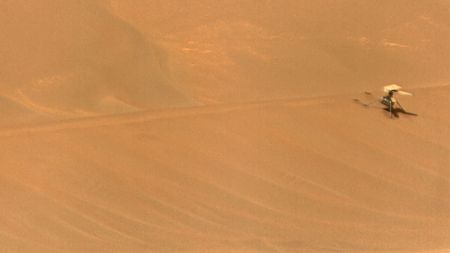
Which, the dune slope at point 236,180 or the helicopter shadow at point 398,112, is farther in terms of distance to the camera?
the helicopter shadow at point 398,112

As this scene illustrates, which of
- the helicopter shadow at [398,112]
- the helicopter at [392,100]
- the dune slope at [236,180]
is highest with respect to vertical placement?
the helicopter at [392,100]

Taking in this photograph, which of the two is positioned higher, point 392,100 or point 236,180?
point 392,100

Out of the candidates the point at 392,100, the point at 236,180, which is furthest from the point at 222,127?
the point at 392,100

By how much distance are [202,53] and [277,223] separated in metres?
1.63

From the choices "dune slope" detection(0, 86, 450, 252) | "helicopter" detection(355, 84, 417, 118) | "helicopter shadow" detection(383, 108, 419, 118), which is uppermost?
"helicopter" detection(355, 84, 417, 118)

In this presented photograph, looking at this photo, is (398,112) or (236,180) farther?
(398,112)

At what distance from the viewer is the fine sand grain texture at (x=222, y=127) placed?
420 centimetres

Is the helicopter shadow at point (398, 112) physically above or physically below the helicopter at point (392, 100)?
Result: below

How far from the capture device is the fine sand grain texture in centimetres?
420

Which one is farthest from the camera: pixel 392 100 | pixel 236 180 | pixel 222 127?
pixel 392 100

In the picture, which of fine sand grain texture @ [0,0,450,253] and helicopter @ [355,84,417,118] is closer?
fine sand grain texture @ [0,0,450,253]

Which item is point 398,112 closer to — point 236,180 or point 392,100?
point 392,100

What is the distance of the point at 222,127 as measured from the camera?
4.85 metres

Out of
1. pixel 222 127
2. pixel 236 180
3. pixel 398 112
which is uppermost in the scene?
pixel 398 112
